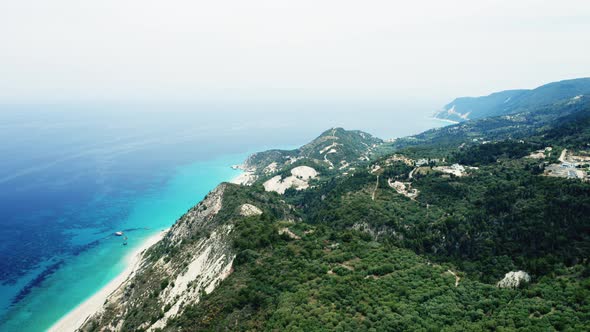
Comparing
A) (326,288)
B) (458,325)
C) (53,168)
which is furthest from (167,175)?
(458,325)

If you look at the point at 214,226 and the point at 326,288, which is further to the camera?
A: the point at 214,226

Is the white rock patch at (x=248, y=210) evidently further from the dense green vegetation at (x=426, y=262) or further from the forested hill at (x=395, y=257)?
the dense green vegetation at (x=426, y=262)

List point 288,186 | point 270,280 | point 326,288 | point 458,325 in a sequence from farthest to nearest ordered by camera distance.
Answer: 1. point 288,186
2. point 270,280
3. point 326,288
4. point 458,325

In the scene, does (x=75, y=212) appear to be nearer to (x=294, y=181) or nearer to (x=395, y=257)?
(x=294, y=181)

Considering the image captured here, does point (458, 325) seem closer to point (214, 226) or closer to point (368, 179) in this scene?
point (214, 226)

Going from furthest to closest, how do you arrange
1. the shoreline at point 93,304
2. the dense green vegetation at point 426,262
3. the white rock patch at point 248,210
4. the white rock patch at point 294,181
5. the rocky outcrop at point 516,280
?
the white rock patch at point 294,181, the white rock patch at point 248,210, the shoreline at point 93,304, the rocky outcrop at point 516,280, the dense green vegetation at point 426,262

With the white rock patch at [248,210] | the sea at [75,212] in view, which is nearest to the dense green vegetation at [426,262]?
the white rock patch at [248,210]

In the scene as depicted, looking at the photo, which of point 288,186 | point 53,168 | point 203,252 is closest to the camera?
point 203,252

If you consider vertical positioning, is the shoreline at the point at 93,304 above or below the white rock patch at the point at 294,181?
below
